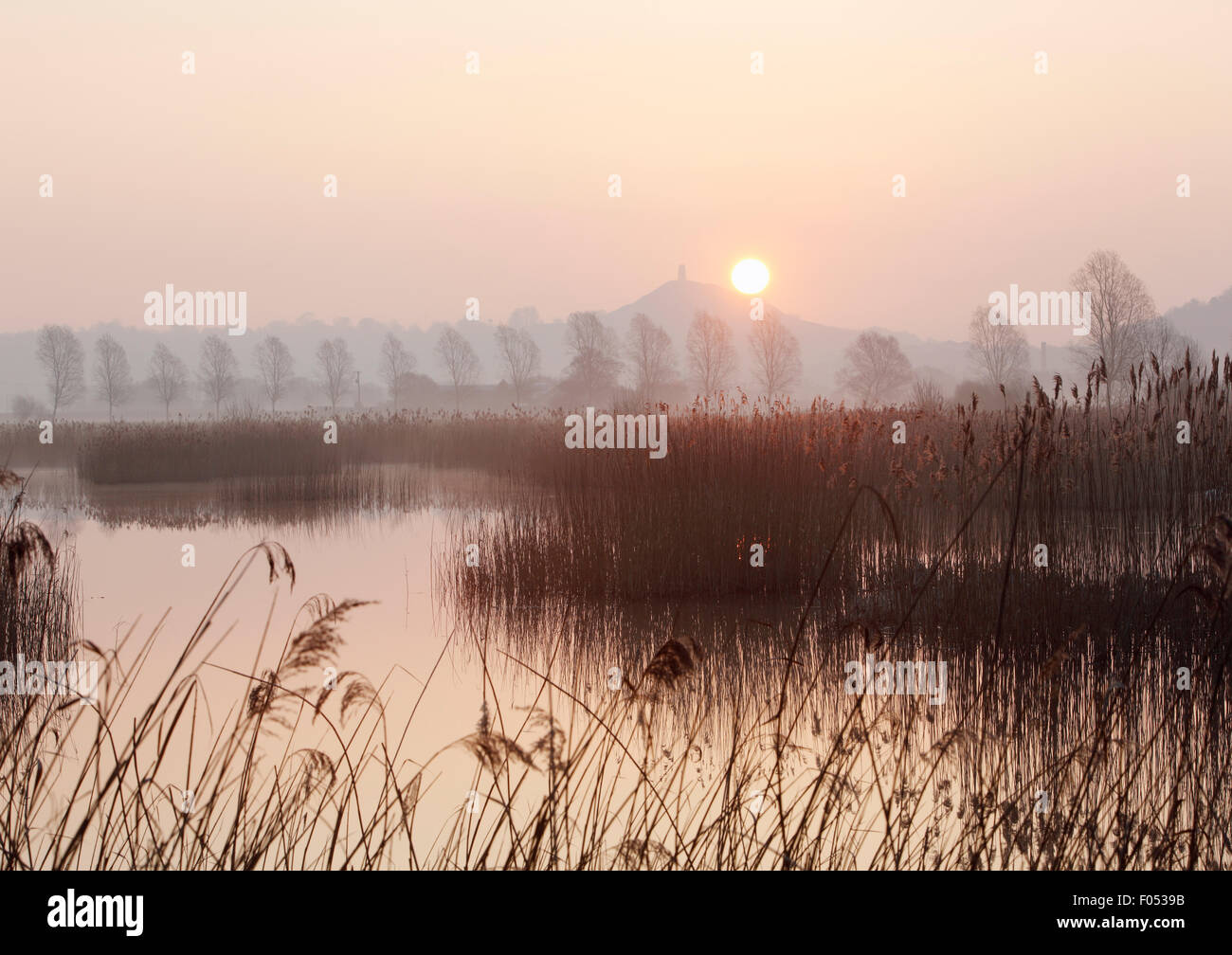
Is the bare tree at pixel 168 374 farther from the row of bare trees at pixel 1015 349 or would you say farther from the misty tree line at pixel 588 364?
the row of bare trees at pixel 1015 349

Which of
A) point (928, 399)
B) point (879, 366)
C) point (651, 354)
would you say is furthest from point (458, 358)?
point (928, 399)

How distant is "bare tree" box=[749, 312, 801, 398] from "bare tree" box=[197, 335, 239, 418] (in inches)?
997

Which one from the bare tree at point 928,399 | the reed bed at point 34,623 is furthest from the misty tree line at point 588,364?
the reed bed at point 34,623

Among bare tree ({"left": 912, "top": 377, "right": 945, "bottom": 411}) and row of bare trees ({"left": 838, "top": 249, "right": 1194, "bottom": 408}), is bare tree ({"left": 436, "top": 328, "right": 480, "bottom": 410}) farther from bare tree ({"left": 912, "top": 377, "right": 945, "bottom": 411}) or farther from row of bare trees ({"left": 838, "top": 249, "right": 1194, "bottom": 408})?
bare tree ({"left": 912, "top": 377, "right": 945, "bottom": 411})

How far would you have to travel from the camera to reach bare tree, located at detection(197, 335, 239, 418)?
44.9 metres

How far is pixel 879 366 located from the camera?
141 feet

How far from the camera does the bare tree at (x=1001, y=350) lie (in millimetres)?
33375

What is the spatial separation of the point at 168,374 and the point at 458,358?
14635 mm

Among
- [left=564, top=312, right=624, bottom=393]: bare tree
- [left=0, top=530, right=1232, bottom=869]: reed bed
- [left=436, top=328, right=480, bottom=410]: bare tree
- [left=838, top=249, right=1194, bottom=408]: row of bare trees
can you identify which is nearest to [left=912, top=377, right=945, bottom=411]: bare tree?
[left=838, top=249, right=1194, bottom=408]: row of bare trees

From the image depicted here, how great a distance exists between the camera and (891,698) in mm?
3412
